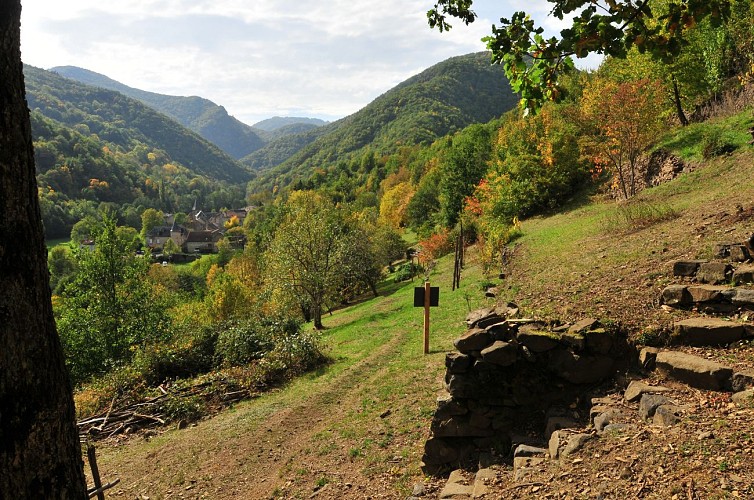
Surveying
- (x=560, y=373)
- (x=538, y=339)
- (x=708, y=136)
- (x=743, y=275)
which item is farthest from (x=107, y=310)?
(x=708, y=136)

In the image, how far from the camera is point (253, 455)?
30.3 feet

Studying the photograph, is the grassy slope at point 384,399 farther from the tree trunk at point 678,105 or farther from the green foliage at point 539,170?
the green foliage at point 539,170

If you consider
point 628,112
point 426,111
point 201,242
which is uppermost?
point 426,111

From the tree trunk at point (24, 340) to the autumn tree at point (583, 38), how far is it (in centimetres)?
395

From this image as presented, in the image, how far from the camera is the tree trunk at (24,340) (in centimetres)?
230

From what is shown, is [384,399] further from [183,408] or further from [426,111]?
[426,111]

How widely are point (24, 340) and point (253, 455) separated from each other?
7.96 metres

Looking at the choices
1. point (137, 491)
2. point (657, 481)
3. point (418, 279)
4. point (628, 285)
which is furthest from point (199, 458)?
point (418, 279)

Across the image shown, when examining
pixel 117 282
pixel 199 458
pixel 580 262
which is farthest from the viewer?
pixel 117 282

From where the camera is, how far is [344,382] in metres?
12.4

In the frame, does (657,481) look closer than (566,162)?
Yes

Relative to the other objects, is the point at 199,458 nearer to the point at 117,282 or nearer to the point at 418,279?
the point at 117,282

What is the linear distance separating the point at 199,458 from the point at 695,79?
29.9 m

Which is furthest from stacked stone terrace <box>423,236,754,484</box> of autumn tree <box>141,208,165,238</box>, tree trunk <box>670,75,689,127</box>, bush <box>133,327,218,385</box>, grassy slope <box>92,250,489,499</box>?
autumn tree <box>141,208,165,238</box>
